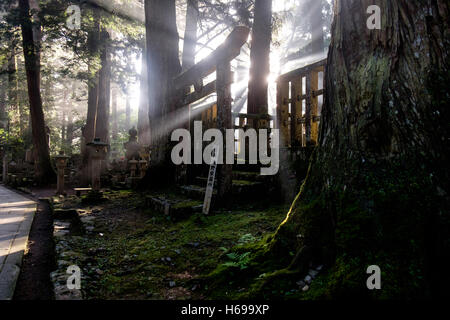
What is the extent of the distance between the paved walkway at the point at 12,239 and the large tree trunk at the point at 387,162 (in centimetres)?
325

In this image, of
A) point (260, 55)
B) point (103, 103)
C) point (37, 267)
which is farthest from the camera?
point (103, 103)

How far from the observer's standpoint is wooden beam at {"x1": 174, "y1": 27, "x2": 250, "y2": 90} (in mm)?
5668

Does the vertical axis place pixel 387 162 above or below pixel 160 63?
below

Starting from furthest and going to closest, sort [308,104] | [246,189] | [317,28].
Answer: [317,28], [246,189], [308,104]

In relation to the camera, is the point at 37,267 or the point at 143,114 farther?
the point at 143,114

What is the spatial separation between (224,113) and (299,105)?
169 centimetres

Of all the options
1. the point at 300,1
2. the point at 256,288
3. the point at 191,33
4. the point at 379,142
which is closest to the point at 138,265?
the point at 256,288

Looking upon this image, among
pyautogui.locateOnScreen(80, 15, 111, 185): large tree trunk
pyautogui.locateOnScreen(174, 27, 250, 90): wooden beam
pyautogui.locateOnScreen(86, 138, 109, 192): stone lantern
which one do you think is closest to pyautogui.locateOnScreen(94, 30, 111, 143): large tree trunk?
pyautogui.locateOnScreen(80, 15, 111, 185): large tree trunk

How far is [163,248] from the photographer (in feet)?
14.1

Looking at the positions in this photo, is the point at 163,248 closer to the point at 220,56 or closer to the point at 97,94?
the point at 220,56

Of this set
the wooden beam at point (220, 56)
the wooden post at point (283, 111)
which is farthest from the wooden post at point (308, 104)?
the wooden beam at point (220, 56)

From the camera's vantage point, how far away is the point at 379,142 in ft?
7.90

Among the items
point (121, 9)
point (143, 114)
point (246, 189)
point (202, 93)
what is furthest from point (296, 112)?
point (143, 114)
